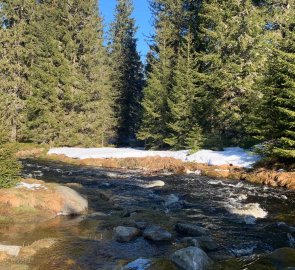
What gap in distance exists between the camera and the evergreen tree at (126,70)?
2331 inches

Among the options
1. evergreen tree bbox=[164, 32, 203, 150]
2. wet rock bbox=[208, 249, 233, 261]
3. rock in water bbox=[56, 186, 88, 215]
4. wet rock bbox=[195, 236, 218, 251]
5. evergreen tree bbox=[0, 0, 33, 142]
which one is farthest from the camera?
evergreen tree bbox=[0, 0, 33, 142]

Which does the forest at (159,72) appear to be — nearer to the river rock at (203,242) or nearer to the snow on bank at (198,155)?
the snow on bank at (198,155)

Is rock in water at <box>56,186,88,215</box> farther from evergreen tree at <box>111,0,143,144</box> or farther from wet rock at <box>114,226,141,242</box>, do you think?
evergreen tree at <box>111,0,143,144</box>

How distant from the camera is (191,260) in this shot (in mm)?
8312

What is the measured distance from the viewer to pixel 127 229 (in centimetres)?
1107

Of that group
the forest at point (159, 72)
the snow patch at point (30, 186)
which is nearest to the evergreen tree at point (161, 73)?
the forest at point (159, 72)

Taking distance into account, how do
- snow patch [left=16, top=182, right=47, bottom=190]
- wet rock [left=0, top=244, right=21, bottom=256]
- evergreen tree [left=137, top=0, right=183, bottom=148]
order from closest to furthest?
wet rock [left=0, top=244, right=21, bottom=256], snow patch [left=16, top=182, right=47, bottom=190], evergreen tree [left=137, top=0, right=183, bottom=148]

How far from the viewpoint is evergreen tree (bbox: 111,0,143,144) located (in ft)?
194

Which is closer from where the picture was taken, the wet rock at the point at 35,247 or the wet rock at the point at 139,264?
the wet rock at the point at 139,264

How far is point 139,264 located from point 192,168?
18.3 meters

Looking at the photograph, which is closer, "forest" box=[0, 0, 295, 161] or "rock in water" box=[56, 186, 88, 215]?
"rock in water" box=[56, 186, 88, 215]

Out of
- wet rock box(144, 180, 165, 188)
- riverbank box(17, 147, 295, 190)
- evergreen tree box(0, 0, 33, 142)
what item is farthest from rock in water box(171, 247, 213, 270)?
evergreen tree box(0, 0, 33, 142)

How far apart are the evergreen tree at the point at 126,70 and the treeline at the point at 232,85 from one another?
17606 mm

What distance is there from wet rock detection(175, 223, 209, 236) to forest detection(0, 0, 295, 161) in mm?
14748
